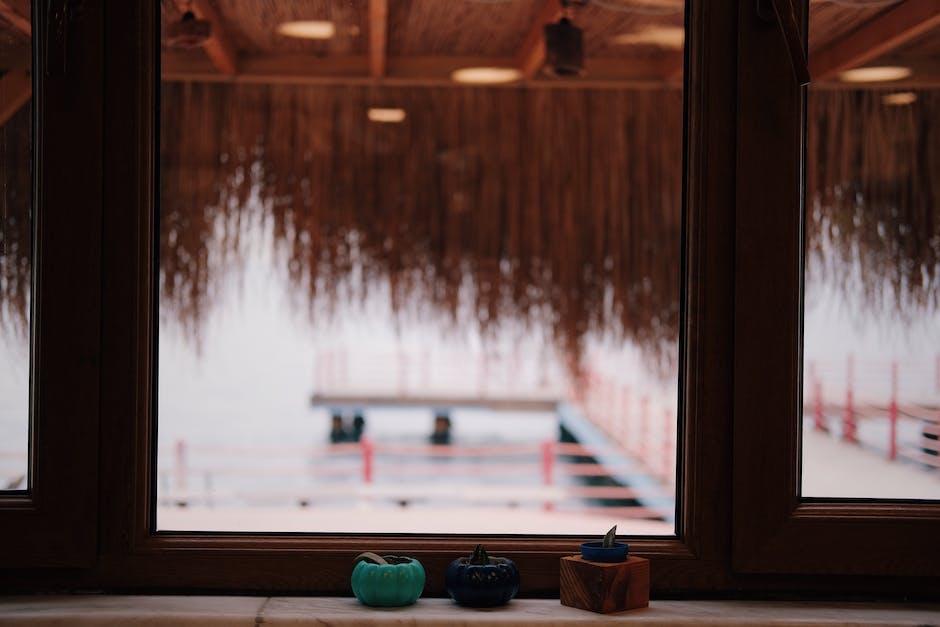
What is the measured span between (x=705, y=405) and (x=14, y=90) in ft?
2.41

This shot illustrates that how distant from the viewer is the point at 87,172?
0.92 m

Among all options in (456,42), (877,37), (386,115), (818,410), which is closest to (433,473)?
(386,115)

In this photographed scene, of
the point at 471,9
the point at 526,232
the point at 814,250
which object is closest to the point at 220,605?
the point at 814,250

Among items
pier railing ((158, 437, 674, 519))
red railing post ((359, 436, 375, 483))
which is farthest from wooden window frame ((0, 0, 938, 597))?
red railing post ((359, 436, 375, 483))

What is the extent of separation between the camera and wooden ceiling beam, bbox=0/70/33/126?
0.94 m

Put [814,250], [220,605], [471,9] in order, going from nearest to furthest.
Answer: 1. [220,605]
2. [814,250]
3. [471,9]

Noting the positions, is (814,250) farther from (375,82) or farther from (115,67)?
(375,82)

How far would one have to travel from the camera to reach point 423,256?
2.46 meters

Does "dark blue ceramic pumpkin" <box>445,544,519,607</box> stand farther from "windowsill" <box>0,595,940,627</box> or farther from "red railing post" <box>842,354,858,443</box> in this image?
"red railing post" <box>842,354,858,443</box>

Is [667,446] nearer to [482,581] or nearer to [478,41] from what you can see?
[482,581]

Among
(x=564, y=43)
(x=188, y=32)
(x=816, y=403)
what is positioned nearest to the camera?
(x=816, y=403)

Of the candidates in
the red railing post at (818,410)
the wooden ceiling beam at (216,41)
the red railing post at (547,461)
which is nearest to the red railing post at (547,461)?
the red railing post at (547,461)

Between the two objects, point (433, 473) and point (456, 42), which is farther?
point (433, 473)

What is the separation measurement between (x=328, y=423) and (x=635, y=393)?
86cm
